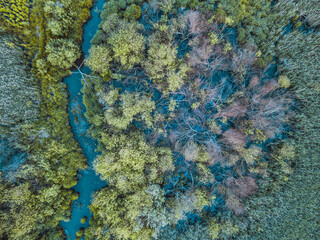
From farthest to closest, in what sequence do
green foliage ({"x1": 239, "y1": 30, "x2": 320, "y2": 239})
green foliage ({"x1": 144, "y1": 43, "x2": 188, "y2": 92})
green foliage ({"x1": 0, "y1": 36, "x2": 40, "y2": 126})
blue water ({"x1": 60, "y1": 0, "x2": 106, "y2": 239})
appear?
blue water ({"x1": 60, "y1": 0, "x2": 106, "y2": 239}) < green foliage ({"x1": 239, "y1": 30, "x2": 320, "y2": 239}) < green foliage ({"x1": 0, "y1": 36, "x2": 40, "y2": 126}) < green foliage ({"x1": 144, "y1": 43, "x2": 188, "y2": 92})

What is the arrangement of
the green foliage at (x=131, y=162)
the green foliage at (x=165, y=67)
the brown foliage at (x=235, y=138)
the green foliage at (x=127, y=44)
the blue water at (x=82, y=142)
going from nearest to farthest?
the green foliage at (x=127, y=44), the green foliage at (x=131, y=162), the green foliage at (x=165, y=67), the brown foliage at (x=235, y=138), the blue water at (x=82, y=142)

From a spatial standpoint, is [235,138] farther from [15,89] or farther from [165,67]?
[15,89]

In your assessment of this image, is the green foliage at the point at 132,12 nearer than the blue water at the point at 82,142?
Yes

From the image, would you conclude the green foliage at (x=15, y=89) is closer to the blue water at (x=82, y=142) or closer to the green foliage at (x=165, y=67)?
the blue water at (x=82, y=142)

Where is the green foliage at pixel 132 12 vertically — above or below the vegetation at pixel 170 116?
above

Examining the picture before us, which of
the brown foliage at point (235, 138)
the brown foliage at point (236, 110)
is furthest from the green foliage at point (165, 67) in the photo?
the brown foliage at point (235, 138)

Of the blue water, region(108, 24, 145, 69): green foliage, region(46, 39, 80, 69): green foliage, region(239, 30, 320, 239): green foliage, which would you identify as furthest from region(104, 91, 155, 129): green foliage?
region(239, 30, 320, 239): green foliage

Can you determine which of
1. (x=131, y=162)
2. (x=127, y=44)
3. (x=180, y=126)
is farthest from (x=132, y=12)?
(x=131, y=162)

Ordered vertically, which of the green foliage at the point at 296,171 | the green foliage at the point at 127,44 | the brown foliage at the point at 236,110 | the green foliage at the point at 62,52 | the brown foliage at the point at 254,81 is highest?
the green foliage at the point at 62,52

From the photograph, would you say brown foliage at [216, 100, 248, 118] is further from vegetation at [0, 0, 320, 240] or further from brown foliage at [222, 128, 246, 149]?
brown foliage at [222, 128, 246, 149]
